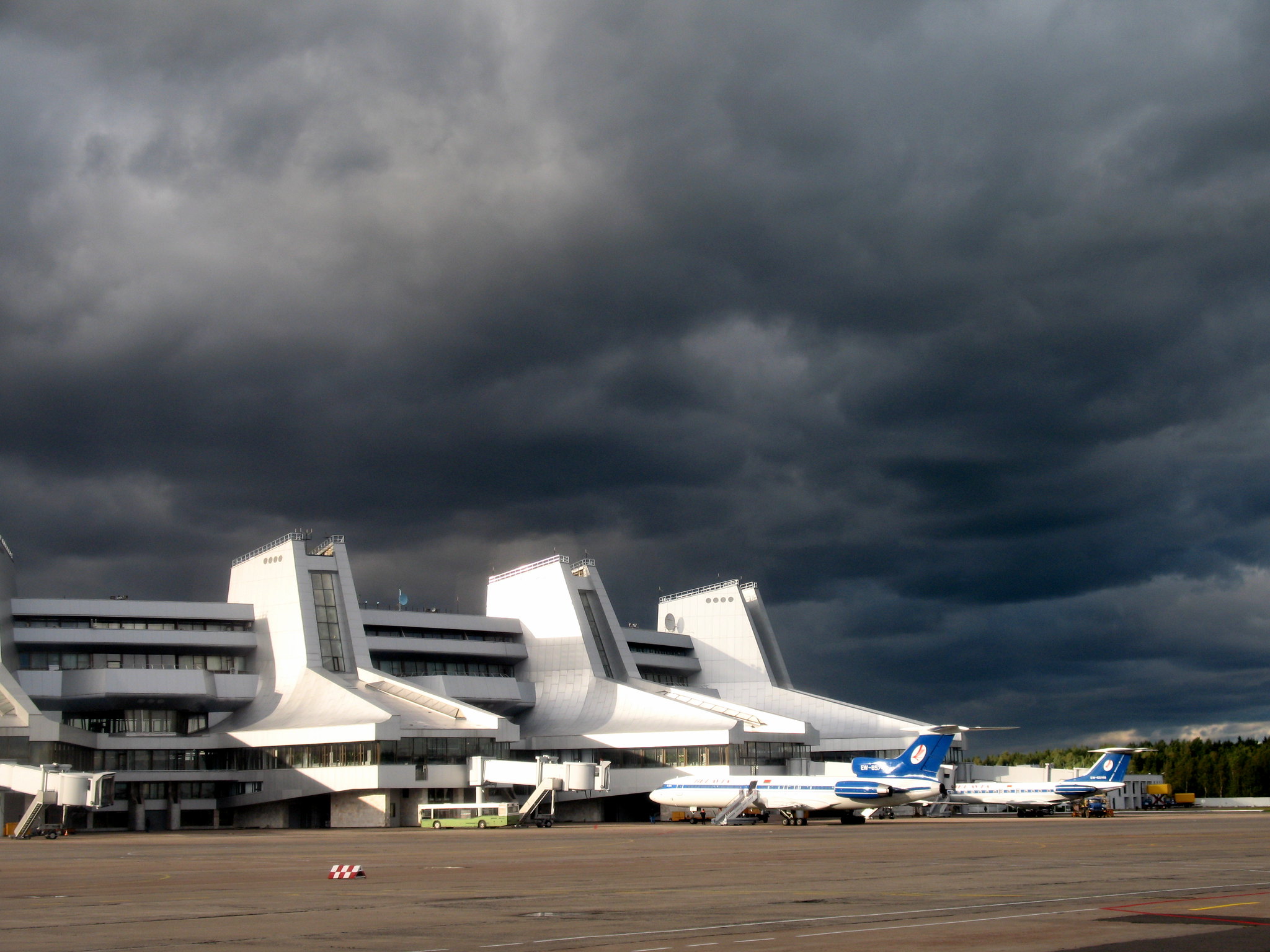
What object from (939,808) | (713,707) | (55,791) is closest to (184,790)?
(55,791)

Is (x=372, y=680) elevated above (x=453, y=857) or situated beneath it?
elevated above

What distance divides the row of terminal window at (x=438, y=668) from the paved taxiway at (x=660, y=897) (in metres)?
66.8

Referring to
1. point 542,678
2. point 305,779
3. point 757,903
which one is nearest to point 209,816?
point 305,779

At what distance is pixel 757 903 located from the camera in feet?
93.6

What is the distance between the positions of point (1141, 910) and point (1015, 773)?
13062cm

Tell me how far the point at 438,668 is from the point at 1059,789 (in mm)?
57980

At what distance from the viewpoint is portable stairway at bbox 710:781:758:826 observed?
9200cm

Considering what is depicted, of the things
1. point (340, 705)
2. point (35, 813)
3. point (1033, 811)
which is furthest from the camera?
point (1033, 811)

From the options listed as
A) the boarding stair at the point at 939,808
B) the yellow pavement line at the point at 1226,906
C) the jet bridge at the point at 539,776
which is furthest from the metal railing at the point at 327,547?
the yellow pavement line at the point at 1226,906

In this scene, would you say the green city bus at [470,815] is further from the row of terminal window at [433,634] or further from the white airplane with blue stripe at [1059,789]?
the white airplane with blue stripe at [1059,789]

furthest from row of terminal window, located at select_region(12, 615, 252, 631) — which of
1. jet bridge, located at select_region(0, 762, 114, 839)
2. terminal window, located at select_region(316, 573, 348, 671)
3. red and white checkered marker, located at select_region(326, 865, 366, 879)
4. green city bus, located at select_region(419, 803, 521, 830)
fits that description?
red and white checkered marker, located at select_region(326, 865, 366, 879)

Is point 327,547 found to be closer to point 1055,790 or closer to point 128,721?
point 128,721

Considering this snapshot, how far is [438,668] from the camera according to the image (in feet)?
425

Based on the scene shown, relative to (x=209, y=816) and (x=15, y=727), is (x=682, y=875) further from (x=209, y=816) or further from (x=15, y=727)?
(x=209, y=816)
